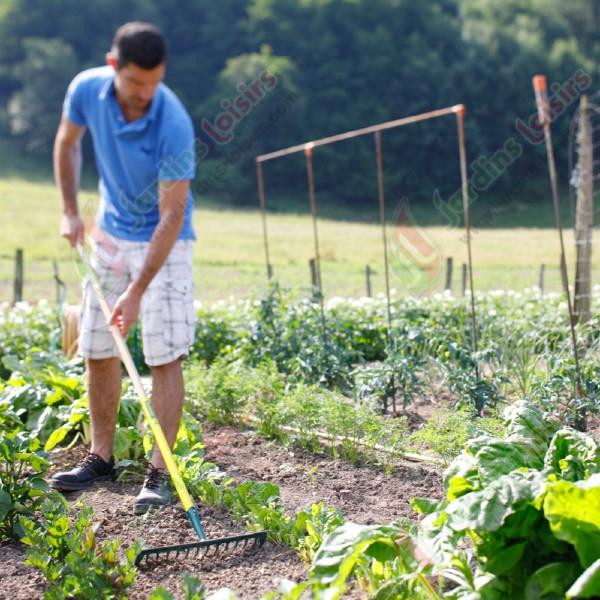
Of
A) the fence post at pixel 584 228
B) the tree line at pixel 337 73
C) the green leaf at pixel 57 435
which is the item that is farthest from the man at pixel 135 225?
the tree line at pixel 337 73

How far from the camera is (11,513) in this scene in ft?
10.0

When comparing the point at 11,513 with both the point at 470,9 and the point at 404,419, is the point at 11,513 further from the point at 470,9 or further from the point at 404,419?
the point at 470,9

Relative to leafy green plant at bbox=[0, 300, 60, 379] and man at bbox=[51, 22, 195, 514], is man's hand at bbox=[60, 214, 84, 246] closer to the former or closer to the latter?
man at bbox=[51, 22, 195, 514]

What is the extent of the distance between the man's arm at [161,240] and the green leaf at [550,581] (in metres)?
1.71

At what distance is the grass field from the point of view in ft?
44.0

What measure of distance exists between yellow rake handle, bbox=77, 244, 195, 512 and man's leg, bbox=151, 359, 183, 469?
0.25ft

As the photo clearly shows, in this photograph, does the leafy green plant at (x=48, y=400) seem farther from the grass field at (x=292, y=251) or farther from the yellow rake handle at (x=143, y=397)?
the grass field at (x=292, y=251)

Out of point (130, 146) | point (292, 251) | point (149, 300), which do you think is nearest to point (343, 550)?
point (149, 300)

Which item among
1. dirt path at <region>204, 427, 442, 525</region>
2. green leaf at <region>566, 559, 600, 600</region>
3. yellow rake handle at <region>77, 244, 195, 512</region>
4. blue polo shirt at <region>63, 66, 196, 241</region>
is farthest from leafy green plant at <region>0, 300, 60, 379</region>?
green leaf at <region>566, 559, 600, 600</region>

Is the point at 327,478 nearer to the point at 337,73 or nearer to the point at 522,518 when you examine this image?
the point at 522,518

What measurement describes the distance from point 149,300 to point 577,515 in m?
1.96

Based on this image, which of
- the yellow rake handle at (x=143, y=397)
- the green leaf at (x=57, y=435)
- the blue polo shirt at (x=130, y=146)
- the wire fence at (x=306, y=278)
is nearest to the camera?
the yellow rake handle at (x=143, y=397)

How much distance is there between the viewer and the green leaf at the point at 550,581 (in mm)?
2162

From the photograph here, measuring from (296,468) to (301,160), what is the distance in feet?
120
